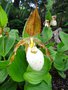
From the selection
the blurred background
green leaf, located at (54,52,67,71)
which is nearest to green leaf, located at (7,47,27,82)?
green leaf, located at (54,52,67,71)

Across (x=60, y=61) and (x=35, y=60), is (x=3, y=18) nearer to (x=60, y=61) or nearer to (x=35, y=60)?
(x=35, y=60)

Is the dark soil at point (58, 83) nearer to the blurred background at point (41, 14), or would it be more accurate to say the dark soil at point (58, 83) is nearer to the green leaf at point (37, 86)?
the green leaf at point (37, 86)

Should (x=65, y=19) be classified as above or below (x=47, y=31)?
below

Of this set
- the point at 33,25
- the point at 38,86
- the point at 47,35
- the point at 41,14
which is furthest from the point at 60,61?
the point at 41,14

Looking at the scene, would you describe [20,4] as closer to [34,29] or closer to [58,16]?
[58,16]

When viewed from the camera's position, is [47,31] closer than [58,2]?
Yes

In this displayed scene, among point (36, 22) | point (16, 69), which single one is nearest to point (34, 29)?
point (36, 22)

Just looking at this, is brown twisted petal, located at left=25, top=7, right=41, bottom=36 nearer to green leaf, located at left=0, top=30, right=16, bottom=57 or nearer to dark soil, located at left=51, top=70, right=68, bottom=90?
green leaf, located at left=0, top=30, right=16, bottom=57
